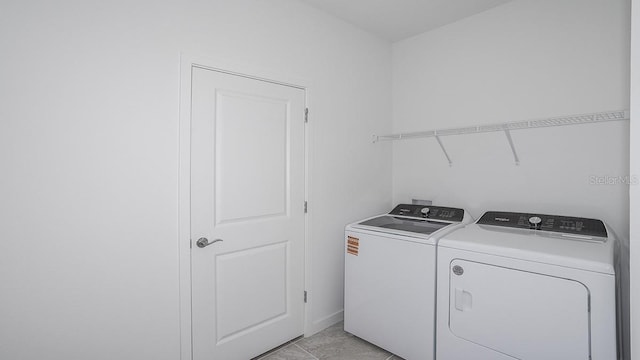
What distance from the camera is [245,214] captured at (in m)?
2.02

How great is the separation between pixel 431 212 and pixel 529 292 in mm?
994

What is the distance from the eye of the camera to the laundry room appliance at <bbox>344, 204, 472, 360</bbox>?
191cm

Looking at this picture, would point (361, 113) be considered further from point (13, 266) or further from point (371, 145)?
point (13, 266)

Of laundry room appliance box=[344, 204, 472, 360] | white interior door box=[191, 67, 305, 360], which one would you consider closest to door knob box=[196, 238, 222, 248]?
white interior door box=[191, 67, 305, 360]

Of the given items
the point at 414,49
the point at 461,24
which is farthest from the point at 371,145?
the point at 461,24

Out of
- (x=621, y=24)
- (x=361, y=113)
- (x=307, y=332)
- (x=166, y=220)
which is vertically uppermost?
(x=621, y=24)

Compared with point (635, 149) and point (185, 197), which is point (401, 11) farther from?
point (185, 197)

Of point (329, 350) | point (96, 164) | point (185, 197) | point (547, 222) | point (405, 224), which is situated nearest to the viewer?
point (96, 164)

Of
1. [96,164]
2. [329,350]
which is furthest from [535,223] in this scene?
[96,164]

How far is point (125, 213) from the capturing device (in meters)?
1.55

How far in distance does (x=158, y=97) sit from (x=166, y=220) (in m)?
0.68

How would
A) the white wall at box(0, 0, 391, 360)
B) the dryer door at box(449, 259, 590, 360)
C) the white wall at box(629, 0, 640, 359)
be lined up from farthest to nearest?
the dryer door at box(449, 259, 590, 360) < the white wall at box(0, 0, 391, 360) < the white wall at box(629, 0, 640, 359)

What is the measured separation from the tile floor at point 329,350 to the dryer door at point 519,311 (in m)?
0.67

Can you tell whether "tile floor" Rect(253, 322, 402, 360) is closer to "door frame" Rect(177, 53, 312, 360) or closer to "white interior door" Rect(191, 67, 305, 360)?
"white interior door" Rect(191, 67, 305, 360)
